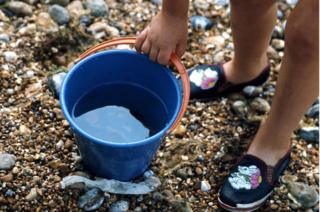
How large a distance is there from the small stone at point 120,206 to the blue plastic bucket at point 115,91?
0.07 metres

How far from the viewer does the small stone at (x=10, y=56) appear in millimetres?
1881

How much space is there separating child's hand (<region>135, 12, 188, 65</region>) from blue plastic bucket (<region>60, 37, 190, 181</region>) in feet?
0.16

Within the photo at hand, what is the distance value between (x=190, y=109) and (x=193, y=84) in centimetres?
9

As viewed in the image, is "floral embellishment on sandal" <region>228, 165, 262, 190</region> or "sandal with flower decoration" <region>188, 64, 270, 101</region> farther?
"sandal with flower decoration" <region>188, 64, 270, 101</region>

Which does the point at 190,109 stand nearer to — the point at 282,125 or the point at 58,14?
the point at 282,125

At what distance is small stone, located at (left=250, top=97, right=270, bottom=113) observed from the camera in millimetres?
1913

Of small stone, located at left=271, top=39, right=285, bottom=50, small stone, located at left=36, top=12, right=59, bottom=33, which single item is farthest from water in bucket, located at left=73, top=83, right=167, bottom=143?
small stone, located at left=271, top=39, right=285, bottom=50

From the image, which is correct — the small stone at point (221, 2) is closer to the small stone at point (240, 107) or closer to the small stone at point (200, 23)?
the small stone at point (200, 23)

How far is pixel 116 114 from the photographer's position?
1653 millimetres

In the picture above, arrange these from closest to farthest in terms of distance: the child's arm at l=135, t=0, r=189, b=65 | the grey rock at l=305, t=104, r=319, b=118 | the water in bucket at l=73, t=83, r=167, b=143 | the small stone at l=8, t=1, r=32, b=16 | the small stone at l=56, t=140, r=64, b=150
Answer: the child's arm at l=135, t=0, r=189, b=65 < the water in bucket at l=73, t=83, r=167, b=143 < the small stone at l=56, t=140, r=64, b=150 < the grey rock at l=305, t=104, r=319, b=118 < the small stone at l=8, t=1, r=32, b=16

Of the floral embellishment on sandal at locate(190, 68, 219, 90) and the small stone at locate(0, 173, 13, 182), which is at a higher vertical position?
the floral embellishment on sandal at locate(190, 68, 219, 90)

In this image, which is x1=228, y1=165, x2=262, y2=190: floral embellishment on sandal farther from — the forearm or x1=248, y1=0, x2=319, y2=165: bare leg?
the forearm

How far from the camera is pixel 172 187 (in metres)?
1.69

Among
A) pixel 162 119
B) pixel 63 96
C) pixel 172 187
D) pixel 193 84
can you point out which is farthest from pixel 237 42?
pixel 63 96
